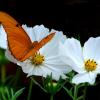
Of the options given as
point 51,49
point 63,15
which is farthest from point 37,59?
point 63,15

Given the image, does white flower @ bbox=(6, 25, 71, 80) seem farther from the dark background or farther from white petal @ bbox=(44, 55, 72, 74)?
the dark background

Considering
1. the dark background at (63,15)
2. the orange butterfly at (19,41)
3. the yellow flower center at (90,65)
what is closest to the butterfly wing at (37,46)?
the orange butterfly at (19,41)

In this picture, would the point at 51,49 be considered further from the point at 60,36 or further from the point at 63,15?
the point at 63,15

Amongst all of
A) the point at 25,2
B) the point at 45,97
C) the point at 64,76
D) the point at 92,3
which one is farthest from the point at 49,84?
the point at 25,2

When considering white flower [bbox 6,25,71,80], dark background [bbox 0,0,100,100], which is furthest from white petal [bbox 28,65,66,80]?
dark background [bbox 0,0,100,100]

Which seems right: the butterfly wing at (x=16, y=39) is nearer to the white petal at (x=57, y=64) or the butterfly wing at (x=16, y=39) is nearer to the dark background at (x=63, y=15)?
the white petal at (x=57, y=64)
